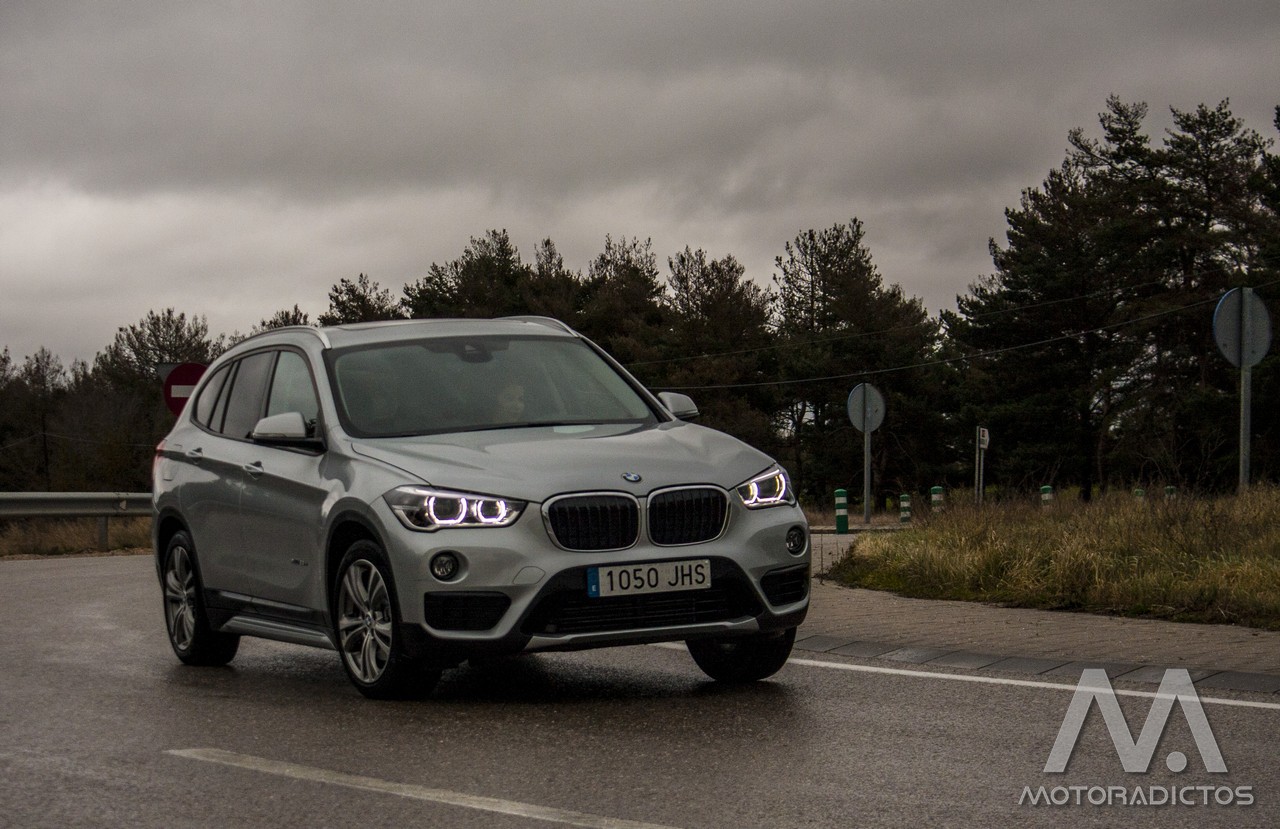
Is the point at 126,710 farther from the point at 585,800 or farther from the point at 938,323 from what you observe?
the point at 938,323

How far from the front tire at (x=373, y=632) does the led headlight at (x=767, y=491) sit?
5.25 ft

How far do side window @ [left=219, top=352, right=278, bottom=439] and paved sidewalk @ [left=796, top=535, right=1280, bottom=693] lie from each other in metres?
3.28

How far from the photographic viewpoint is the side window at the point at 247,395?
9.01 meters

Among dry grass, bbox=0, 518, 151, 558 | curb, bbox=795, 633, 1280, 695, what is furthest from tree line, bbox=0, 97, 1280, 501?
curb, bbox=795, 633, 1280, 695

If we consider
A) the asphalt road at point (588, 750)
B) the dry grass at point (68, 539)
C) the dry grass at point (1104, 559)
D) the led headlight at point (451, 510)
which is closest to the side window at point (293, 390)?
the led headlight at point (451, 510)

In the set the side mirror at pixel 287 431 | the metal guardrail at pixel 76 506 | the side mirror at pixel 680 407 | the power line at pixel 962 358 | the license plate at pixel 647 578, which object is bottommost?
the metal guardrail at pixel 76 506

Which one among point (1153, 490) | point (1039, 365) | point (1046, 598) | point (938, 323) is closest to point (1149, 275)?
point (1039, 365)

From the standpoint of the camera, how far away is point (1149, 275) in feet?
223

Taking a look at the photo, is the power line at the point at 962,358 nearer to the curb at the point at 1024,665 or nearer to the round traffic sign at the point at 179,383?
the round traffic sign at the point at 179,383

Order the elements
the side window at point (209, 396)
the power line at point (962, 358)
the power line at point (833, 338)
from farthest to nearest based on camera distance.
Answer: the power line at point (833, 338) < the power line at point (962, 358) < the side window at point (209, 396)

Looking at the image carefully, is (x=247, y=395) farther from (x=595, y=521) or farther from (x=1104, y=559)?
(x=1104, y=559)

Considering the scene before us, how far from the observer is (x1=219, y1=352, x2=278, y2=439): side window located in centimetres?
901

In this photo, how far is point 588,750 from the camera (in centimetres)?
621

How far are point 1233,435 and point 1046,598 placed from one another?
53.7m
